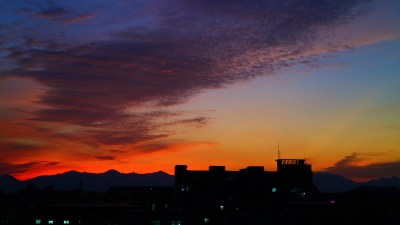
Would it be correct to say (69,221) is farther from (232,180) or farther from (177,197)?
(232,180)

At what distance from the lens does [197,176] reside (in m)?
114

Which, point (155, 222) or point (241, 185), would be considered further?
point (241, 185)

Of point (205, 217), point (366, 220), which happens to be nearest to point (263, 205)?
point (205, 217)

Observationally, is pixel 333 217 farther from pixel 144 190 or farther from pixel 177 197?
pixel 144 190

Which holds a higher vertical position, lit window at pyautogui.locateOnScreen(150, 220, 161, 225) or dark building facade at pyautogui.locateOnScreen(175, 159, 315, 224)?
dark building facade at pyautogui.locateOnScreen(175, 159, 315, 224)

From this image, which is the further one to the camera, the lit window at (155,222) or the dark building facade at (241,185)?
the dark building facade at (241,185)

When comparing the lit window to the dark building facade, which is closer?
the lit window

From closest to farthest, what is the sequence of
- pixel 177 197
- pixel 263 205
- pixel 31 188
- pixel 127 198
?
pixel 263 205 < pixel 177 197 < pixel 127 198 < pixel 31 188

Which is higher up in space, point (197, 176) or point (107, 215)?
point (197, 176)

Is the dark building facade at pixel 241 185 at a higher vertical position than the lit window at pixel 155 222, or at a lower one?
higher

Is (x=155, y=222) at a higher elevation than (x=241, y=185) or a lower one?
lower

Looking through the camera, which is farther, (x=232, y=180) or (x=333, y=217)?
(x=232, y=180)

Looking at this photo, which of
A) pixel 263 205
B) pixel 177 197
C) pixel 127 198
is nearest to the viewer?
pixel 263 205

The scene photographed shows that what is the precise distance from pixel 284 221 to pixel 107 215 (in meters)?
33.5
